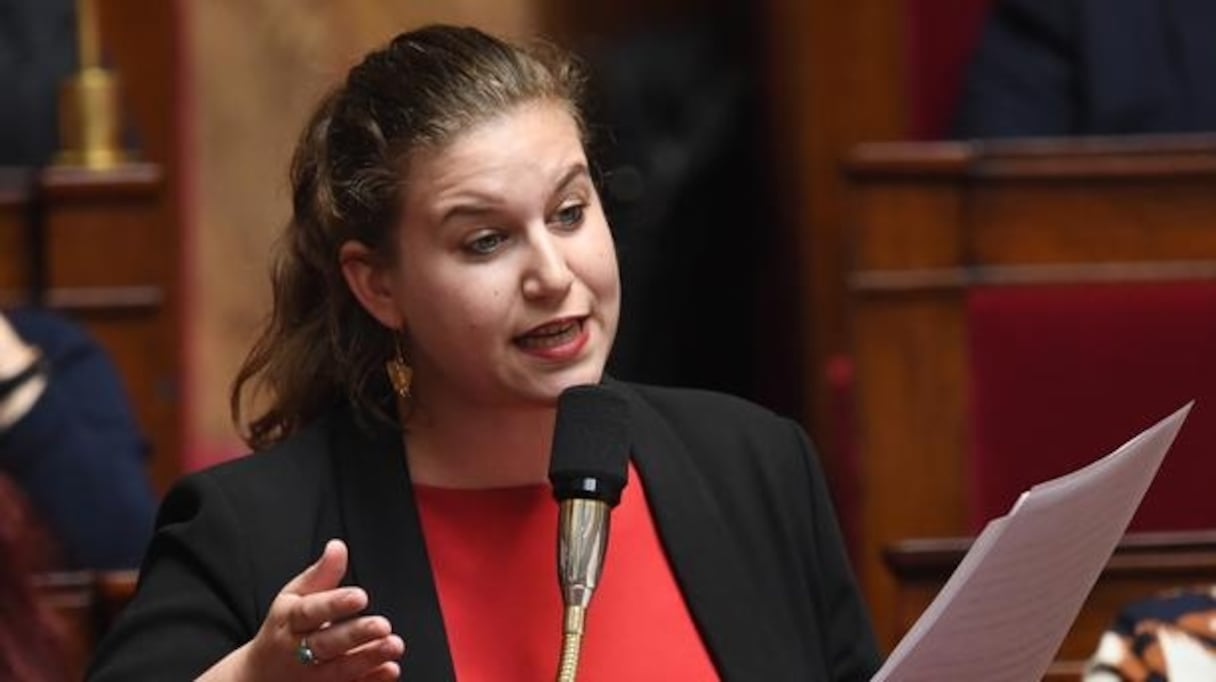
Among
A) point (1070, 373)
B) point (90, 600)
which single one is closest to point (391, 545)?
point (90, 600)

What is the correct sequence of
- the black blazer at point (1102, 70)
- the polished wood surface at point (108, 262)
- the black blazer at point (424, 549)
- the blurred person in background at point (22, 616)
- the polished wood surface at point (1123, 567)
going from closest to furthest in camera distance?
the black blazer at point (424, 549)
the blurred person in background at point (22, 616)
the polished wood surface at point (1123, 567)
the polished wood surface at point (108, 262)
the black blazer at point (1102, 70)

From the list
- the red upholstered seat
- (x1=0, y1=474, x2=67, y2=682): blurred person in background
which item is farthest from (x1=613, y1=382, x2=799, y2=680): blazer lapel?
the red upholstered seat

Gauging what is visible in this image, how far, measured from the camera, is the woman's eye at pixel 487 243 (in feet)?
4.48

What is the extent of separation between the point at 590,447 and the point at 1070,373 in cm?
101

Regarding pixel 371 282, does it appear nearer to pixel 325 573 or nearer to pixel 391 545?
pixel 391 545

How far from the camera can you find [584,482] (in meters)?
1.23

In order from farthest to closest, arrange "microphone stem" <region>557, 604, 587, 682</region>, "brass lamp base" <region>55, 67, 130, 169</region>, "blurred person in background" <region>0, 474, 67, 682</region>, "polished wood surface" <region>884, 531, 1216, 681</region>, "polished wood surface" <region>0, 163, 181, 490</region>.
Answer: "brass lamp base" <region>55, 67, 130, 169</region> < "polished wood surface" <region>0, 163, 181, 490</region> < "polished wood surface" <region>884, 531, 1216, 681</region> < "blurred person in background" <region>0, 474, 67, 682</region> < "microphone stem" <region>557, 604, 587, 682</region>

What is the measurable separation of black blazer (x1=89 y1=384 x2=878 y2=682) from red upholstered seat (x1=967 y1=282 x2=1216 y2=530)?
27.1 inches

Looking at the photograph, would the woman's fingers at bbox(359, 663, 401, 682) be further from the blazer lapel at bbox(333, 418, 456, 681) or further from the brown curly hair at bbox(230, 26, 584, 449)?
the brown curly hair at bbox(230, 26, 584, 449)

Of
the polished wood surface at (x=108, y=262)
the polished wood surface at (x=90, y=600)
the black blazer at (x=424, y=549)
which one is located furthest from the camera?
the polished wood surface at (x=108, y=262)

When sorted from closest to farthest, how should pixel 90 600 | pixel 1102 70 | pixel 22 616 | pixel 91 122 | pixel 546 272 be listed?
pixel 546 272 < pixel 22 616 < pixel 90 600 < pixel 91 122 < pixel 1102 70

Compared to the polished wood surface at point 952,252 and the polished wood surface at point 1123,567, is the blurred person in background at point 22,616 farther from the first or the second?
the polished wood surface at point 952,252

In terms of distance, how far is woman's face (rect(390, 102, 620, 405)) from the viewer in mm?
1354

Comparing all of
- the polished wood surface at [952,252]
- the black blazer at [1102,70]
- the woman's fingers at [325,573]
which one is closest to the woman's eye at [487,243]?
the woman's fingers at [325,573]
